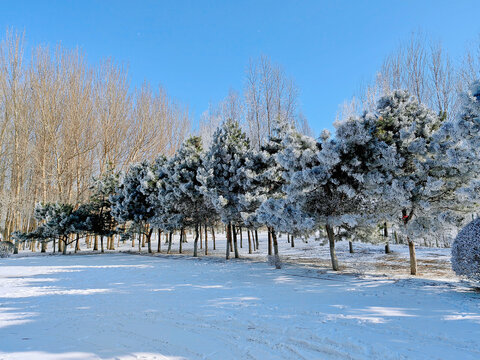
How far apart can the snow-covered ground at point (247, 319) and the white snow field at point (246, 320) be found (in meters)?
0.02

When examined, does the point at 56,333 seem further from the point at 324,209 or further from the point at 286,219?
the point at 324,209

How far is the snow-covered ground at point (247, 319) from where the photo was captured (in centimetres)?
371

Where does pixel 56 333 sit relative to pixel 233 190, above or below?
below

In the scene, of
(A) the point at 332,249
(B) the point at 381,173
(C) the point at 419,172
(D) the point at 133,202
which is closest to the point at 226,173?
(A) the point at 332,249

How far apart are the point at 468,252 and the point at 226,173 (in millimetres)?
10072

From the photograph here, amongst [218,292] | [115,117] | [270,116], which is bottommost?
[218,292]

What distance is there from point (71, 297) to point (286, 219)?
6.59m

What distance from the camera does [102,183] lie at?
73.3 ft

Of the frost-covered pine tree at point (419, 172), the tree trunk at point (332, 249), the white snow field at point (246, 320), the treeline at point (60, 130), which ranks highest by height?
the treeline at point (60, 130)

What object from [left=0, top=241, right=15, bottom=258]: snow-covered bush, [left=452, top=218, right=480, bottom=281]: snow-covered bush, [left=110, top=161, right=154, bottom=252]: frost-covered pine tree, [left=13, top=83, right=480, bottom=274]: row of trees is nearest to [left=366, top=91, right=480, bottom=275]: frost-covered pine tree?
[left=13, top=83, right=480, bottom=274]: row of trees

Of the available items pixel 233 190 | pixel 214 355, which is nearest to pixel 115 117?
pixel 233 190

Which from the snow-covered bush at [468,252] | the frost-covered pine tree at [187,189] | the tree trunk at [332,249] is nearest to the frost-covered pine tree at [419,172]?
the tree trunk at [332,249]

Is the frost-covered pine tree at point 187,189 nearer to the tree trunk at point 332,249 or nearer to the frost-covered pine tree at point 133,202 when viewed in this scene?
the frost-covered pine tree at point 133,202

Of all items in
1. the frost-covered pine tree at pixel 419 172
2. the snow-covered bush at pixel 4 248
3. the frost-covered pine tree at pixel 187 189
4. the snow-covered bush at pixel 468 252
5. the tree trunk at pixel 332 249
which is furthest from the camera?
the snow-covered bush at pixel 4 248
